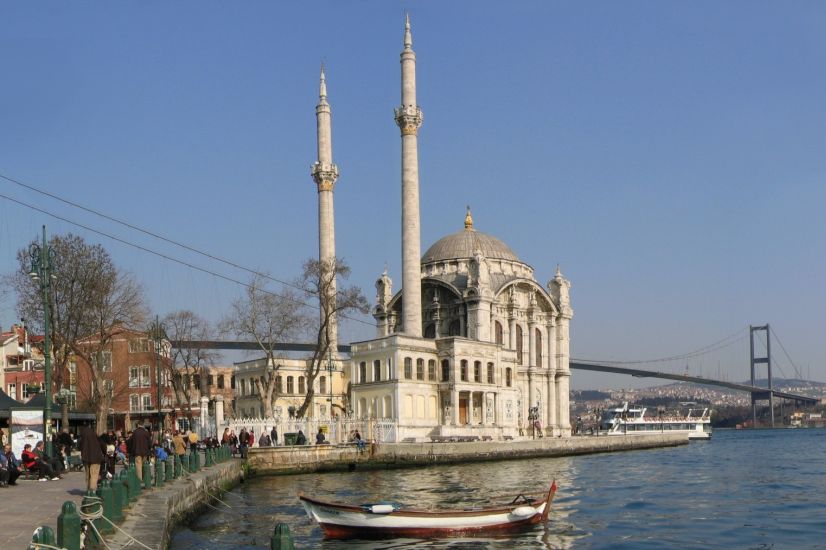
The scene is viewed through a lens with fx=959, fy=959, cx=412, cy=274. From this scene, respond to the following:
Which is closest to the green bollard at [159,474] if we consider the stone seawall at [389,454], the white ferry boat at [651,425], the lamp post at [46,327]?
the lamp post at [46,327]

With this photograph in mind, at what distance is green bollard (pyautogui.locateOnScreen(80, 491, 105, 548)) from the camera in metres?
13.0

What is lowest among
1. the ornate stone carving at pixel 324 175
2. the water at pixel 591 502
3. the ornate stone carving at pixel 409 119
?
the water at pixel 591 502

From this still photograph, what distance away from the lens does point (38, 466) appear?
23625 mm

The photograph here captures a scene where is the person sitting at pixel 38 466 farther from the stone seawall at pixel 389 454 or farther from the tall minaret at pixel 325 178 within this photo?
the tall minaret at pixel 325 178

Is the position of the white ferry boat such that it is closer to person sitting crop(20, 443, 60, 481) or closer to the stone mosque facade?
the stone mosque facade

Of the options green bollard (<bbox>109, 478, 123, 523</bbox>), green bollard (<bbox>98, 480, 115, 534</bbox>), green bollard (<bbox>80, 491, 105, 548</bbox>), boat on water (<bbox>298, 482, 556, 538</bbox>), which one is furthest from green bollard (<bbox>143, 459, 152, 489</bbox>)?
green bollard (<bbox>80, 491, 105, 548</bbox>)

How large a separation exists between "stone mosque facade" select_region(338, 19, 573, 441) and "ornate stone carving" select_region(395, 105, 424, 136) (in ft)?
0.20

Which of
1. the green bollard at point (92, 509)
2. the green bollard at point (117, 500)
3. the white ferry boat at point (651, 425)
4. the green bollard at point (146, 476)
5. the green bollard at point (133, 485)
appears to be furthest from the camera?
the white ferry boat at point (651, 425)

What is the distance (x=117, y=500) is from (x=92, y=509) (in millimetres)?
1791

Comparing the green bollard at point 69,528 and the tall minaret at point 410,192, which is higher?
the tall minaret at point 410,192

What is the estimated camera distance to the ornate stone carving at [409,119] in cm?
5969

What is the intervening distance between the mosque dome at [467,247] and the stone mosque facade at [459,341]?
0.37ft

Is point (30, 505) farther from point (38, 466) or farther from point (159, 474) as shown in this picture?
point (38, 466)

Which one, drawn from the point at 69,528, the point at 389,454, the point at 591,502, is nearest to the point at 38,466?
the point at 69,528
